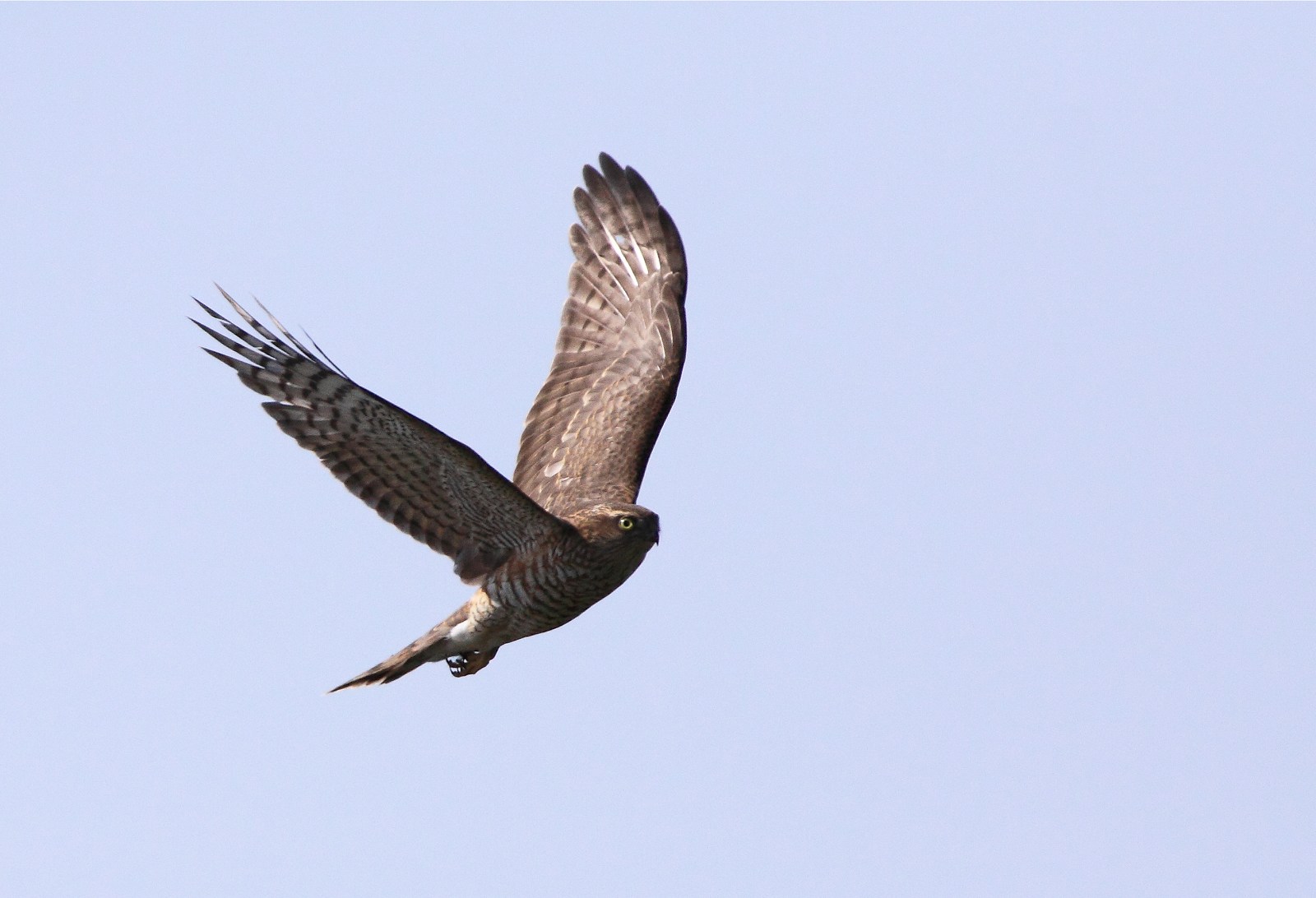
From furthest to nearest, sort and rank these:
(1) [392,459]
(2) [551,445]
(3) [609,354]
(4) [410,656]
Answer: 1. (3) [609,354]
2. (2) [551,445]
3. (4) [410,656]
4. (1) [392,459]

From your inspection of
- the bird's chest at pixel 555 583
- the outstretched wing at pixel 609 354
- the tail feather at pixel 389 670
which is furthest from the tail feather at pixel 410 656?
the outstretched wing at pixel 609 354

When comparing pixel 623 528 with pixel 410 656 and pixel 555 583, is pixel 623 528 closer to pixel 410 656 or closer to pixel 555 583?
pixel 555 583

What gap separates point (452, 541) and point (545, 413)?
6.28 feet

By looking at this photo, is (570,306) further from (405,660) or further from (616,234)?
(405,660)

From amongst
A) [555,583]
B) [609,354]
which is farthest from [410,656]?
[609,354]

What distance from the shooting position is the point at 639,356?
14.1m

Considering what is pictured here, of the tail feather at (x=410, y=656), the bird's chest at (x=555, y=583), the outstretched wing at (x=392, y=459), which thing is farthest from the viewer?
the tail feather at (x=410, y=656)

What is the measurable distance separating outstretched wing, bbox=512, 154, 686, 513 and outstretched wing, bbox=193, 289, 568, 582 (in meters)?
0.84

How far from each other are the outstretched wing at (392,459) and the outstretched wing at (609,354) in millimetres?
839

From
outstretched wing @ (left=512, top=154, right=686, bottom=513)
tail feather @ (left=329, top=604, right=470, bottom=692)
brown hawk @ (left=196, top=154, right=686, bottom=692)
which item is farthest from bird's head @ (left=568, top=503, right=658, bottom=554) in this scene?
tail feather @ (left=329, top=604, right=470, bottom=692)

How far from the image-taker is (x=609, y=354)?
14133 millimetres

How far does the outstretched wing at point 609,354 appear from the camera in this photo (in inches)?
526

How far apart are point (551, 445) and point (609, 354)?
2.98 feet

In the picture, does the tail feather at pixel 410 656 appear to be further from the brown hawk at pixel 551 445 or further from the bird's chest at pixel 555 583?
the bird's chest at pixel 555 583
